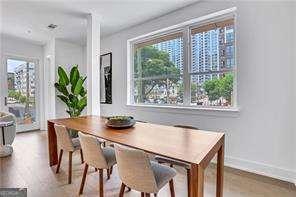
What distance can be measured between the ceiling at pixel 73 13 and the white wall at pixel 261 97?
0.87 m

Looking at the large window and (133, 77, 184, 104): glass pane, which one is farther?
(133, 77, 184, 104): glass pane

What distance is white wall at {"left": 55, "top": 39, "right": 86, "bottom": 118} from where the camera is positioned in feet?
18.7

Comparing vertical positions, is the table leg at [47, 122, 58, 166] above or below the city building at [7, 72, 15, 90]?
below

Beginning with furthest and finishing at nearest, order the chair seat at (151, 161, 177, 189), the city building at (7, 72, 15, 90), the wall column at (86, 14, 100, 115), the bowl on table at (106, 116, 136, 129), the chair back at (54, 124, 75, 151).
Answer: the city building at (7, 72, 15, 90) < the wall column at (86, 14, 100, 115) < the chair back at (54, 124, 75, 151) < the bowl on table at (106, 116, 136, 129) < the chair seat at (151, 161, 177, 189)

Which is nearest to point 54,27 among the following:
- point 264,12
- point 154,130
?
point 154,130

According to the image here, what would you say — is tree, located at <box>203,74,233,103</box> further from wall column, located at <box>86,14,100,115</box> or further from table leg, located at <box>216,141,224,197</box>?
wall column, located at <box>86,14,100,115</box>

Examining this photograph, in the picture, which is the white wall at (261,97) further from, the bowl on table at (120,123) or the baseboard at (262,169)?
the bowl on table at (120,123)

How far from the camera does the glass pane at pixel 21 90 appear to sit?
225 inches

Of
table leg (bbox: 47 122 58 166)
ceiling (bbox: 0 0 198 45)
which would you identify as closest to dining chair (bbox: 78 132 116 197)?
table leg (bbox: 47 122 58 166)

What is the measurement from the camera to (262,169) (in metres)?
2.81

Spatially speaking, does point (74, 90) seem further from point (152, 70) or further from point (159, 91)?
point (159, 91)

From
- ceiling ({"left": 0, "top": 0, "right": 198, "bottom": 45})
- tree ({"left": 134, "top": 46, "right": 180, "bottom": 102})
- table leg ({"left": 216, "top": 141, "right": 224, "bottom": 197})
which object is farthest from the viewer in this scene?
tree ({"left": 134, "top": 46, "right": 180, "bottom": 102})

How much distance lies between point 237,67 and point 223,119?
2.61 feet

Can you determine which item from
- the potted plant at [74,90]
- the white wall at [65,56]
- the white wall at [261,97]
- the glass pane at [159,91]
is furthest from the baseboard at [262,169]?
the white wall at [65,56]
